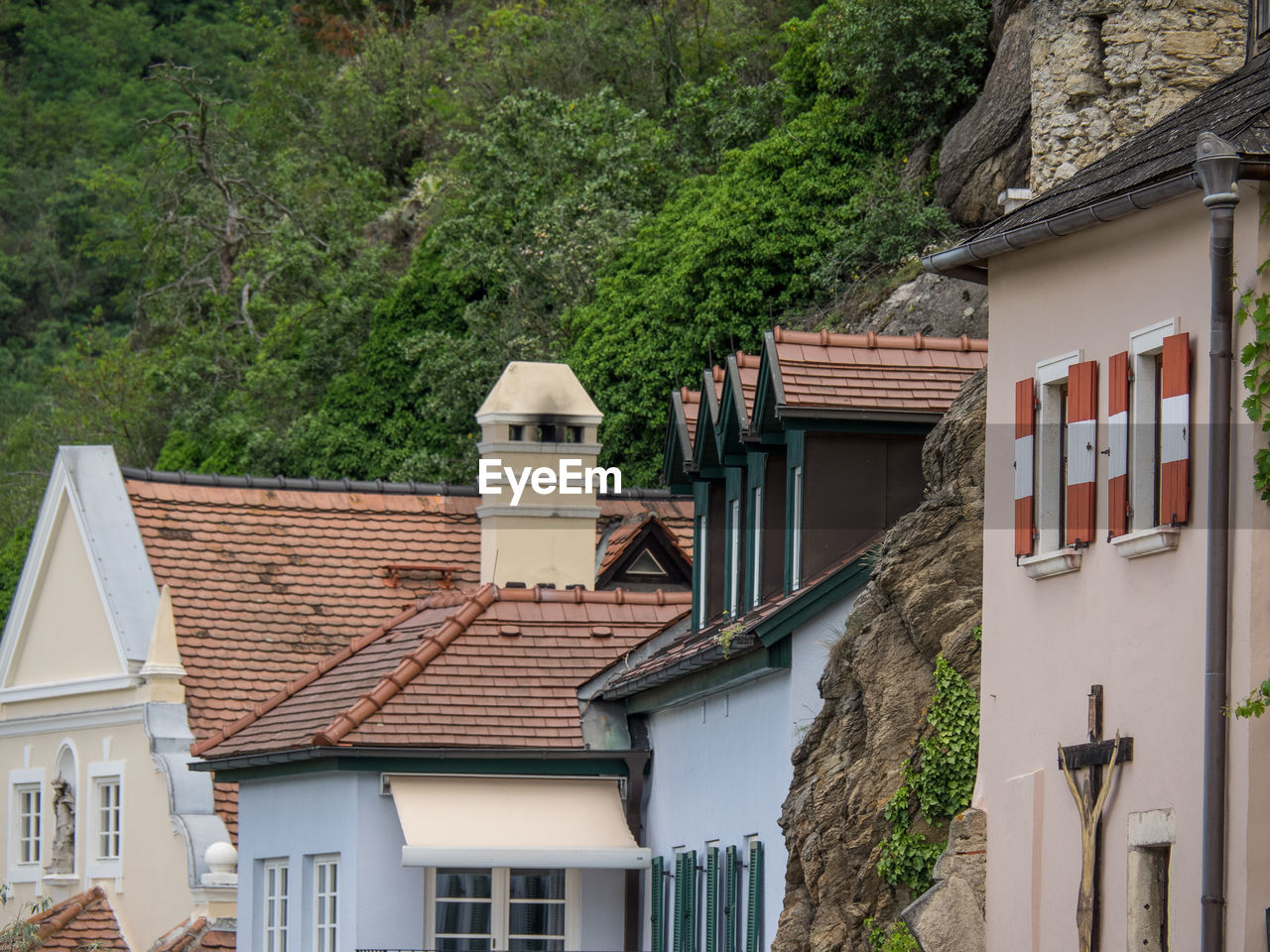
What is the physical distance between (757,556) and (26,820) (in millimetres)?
14098

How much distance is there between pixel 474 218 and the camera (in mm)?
43438

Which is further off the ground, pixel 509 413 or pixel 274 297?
pixel 274 297

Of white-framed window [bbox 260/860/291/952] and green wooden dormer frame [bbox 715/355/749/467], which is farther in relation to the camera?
white-framed window [bbox 260/860/291/952]

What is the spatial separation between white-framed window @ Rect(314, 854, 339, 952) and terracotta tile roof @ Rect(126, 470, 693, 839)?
4.59 meters

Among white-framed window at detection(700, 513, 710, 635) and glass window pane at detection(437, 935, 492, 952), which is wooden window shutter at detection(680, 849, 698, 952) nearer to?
glass window pane at detection(437, 935, 492, 952)

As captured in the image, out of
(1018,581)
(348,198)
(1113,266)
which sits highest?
(348,198)

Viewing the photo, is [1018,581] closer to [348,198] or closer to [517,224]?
[517,224]

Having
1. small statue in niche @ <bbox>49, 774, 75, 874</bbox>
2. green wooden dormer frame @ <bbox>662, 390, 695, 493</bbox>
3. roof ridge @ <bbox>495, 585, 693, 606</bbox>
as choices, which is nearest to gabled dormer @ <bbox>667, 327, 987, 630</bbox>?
green wooden dormer frame @ <bbox>662, 390, 695, 493</bbox>

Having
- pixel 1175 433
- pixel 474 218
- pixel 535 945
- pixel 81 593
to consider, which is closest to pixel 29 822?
pixel 81 593

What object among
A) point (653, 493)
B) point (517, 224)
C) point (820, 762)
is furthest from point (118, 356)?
point (820, 762)

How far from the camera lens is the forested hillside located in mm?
36156

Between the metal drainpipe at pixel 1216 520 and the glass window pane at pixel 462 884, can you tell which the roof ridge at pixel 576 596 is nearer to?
the glass window pane at pixel 462 884

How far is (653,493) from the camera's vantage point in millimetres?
31000

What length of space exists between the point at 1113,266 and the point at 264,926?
1378 cm
